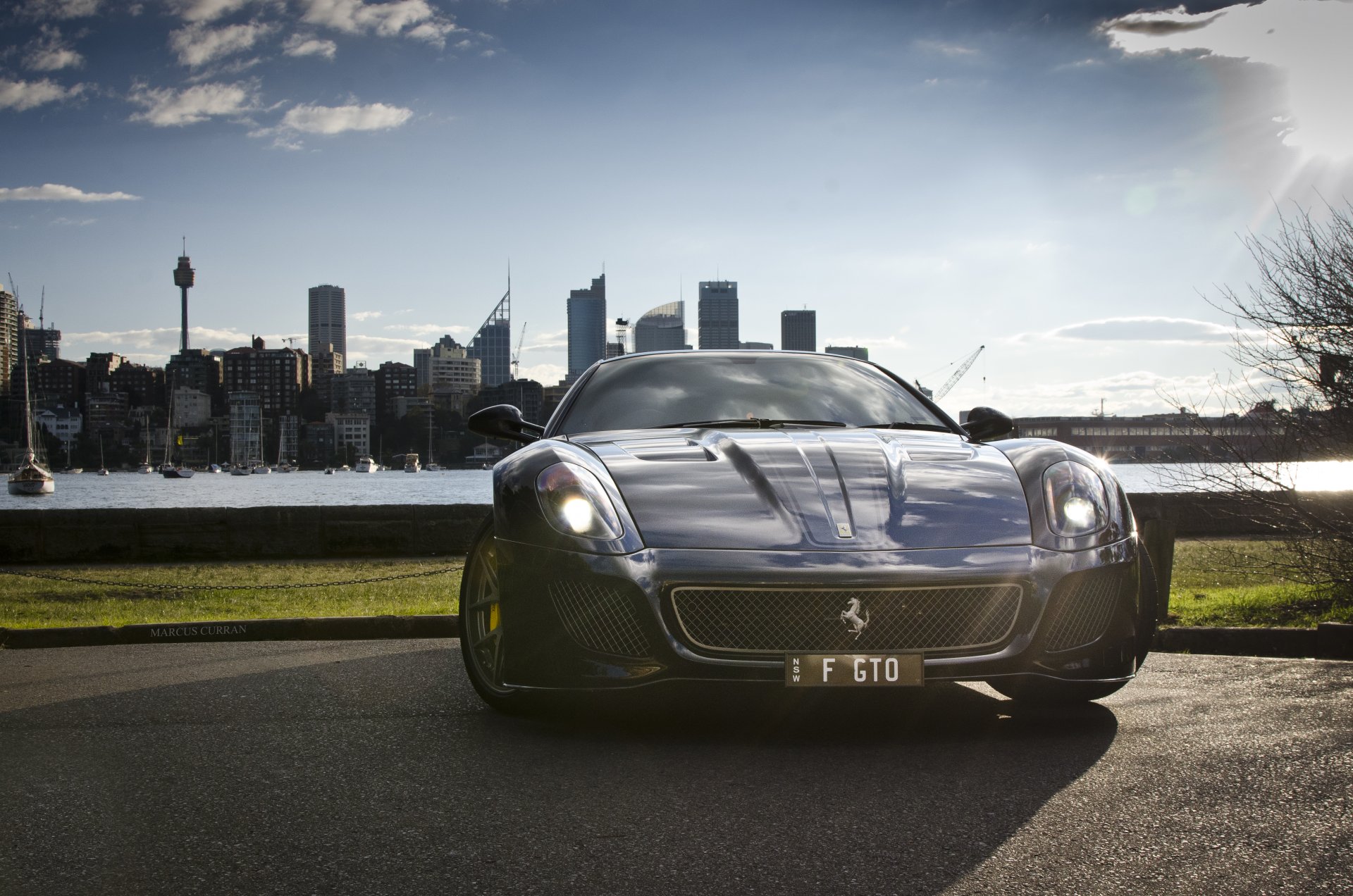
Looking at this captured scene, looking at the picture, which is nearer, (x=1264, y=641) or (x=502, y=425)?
(x=502, y=425)

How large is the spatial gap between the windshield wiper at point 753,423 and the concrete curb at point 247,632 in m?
2.83

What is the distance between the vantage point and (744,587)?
11.6 ft

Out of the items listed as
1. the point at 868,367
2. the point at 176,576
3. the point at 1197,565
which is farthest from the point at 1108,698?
the point at 176,576

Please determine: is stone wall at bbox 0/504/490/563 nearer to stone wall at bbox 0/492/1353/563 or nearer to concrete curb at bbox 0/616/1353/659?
stone wall at bbox 0/492/1353/563

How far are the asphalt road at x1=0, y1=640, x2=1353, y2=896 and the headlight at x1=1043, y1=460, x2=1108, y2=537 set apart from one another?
69cm

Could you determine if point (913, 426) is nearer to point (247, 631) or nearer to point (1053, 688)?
point (1053, 688)

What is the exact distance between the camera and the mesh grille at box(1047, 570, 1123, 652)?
372 centimetres

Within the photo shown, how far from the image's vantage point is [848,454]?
4.23 meters

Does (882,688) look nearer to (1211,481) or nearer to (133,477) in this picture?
(1211,481)

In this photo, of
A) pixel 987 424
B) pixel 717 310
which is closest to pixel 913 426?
pixel 987 424

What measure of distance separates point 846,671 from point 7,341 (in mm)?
196366

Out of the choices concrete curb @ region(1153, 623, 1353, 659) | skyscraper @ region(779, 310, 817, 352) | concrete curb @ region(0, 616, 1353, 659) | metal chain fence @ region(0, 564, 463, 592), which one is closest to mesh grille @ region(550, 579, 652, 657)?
concrete curb @ region(0, 616, 1353, 659)

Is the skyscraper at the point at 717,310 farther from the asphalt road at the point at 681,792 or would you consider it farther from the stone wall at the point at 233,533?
the asphalt road at the point at 681,792

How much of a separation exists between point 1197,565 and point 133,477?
166 meters
